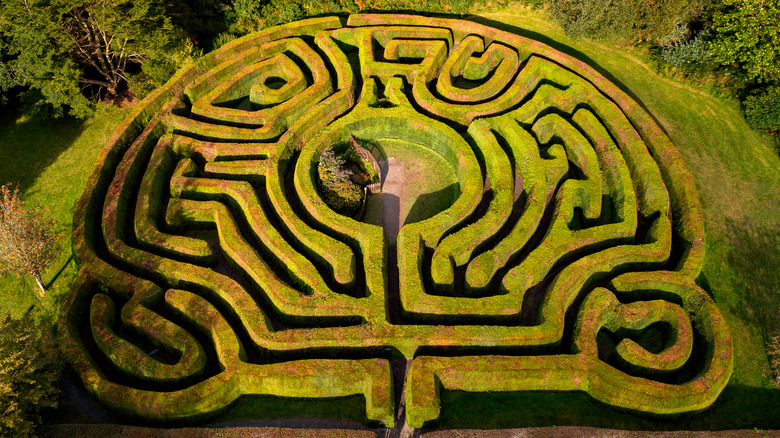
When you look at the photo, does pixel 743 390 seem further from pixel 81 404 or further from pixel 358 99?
pixel 81 404

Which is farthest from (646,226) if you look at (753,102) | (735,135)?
(753,102)

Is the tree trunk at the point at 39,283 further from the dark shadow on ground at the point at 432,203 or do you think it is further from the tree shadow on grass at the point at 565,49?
the tree shadow on grass at the point at 565,49

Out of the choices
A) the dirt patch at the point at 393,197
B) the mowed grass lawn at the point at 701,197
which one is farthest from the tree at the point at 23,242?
the dirt patch at the point at 393,197

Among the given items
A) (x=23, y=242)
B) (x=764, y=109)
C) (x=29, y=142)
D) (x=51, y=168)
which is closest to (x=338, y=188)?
(x=23, y=242)

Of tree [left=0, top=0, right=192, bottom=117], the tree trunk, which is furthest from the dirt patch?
the tree trunk

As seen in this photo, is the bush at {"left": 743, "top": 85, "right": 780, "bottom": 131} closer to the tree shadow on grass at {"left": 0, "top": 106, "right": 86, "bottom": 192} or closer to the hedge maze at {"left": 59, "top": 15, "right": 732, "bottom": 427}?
the hedge maze at {"left": 59, "top": 15, "right": 732, "bottom": 427}

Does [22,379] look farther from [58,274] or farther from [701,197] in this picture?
[701,197]
